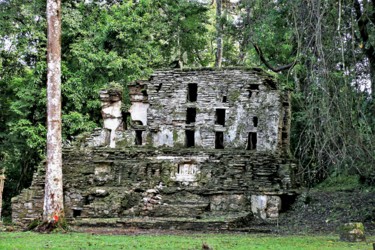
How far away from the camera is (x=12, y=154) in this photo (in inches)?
1243

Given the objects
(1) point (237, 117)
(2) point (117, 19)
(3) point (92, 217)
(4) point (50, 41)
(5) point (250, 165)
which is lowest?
(3) point (92, 217)

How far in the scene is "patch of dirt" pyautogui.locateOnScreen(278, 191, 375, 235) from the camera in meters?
18.2

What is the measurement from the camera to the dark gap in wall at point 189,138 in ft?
84.4

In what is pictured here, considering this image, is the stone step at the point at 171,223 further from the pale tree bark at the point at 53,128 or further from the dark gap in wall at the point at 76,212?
the dark gap in wall at the point at 76,212

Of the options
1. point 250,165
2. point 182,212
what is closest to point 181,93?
point 250,165

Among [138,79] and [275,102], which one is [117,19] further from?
[275,102]

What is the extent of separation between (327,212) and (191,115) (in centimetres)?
802

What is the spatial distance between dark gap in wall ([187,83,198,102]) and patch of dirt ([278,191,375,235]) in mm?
6591

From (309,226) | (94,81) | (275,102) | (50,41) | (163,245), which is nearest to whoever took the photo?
(163,245)

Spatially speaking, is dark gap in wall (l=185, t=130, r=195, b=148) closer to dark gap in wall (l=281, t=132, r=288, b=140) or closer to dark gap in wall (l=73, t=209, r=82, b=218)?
dark gap in wall (l=281, t=132, r=288, b=140)

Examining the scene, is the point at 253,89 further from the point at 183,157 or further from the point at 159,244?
the point at 159,244

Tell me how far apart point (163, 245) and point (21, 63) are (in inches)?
825

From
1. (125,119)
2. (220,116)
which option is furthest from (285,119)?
(125,119)

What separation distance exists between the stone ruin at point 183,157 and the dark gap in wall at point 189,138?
50mm
